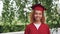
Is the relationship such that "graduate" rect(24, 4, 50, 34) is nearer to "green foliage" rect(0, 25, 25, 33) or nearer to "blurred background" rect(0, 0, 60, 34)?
"blurred background" rect(0, 0, 60, 34)

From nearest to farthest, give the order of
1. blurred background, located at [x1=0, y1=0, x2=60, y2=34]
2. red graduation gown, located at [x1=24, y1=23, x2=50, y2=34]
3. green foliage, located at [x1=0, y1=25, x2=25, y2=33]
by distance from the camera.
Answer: red graduation gown, located at [x1=24, y1=23, x2=50, y2=34]
blurred background, located at [x1=0, y1=0, x2=60, y2=34]
green foliage, located at [x1=0, y1=25, x2=25, y2=33]

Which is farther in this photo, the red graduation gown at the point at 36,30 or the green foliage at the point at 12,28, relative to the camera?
the green foliage at the point at 12,28

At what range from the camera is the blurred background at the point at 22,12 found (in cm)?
391

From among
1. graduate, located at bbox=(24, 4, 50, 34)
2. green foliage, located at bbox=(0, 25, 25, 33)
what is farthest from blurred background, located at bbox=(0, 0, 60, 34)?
graduate, located at bbox=(24, 4, 50, 34)

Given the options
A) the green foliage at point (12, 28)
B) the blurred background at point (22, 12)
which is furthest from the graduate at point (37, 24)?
the green foliage at point (12, 28)

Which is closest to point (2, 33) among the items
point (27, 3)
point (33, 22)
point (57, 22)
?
point (27, 3)

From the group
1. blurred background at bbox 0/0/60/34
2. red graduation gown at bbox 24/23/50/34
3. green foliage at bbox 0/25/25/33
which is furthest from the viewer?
green foliage at bbox 0/25/25/33

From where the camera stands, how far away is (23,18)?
13.1 ft

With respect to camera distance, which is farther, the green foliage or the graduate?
the green foliage

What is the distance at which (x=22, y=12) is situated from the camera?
3949 millimetres

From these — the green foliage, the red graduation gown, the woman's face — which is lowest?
the green foliage

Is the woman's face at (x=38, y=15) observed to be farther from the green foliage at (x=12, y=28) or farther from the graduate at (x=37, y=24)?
the green foliage at (x=12, y=28)

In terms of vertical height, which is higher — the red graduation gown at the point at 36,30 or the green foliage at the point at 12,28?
the red graduation gown at the point at 36,30

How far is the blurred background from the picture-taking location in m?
3.91
